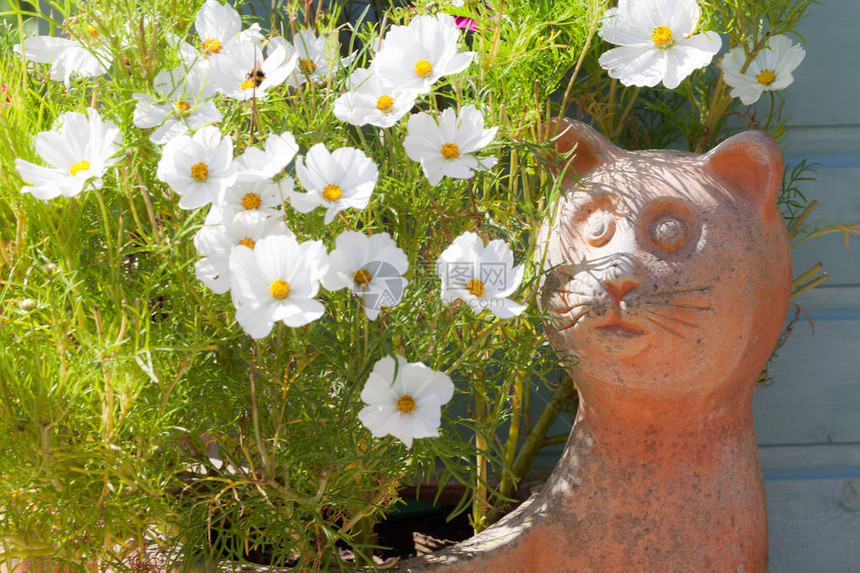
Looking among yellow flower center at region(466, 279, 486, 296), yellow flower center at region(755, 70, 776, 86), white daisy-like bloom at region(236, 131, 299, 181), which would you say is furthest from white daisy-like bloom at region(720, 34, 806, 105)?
white daisy-like bloom at region(236, 131, 299, 181)

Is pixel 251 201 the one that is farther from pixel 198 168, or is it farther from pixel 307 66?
pixel 307 66

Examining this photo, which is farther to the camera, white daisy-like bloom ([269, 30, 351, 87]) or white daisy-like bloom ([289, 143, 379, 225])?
white daisy-like bloom ([269, 30, 351, 87])

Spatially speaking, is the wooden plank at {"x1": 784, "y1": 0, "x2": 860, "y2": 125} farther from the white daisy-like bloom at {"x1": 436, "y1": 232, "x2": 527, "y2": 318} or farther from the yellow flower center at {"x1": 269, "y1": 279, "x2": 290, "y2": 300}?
the yellow flower center at {"x1": 269, "y1": 279, "x2": 290, "y2": 300}

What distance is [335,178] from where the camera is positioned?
2.61 feet

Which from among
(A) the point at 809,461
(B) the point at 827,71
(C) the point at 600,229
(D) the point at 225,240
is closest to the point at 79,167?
(D) the point at 225,240

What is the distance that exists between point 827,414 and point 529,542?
0.81 m

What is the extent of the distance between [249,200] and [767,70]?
2.60 ft

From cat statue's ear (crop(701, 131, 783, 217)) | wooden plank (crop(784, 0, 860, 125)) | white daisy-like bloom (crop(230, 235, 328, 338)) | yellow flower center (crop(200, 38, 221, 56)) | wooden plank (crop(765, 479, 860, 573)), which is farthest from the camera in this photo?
wooden plank (crop(765, 479, 860, 573))

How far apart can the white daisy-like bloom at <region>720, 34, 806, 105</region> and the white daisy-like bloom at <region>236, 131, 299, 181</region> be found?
70 centimetres

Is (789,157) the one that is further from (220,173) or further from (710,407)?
(220,173)

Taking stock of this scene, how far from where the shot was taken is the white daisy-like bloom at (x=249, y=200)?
77 centimetres

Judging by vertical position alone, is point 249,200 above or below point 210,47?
below

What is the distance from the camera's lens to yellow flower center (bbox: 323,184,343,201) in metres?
0.78

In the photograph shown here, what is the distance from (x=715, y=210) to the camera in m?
1.01
